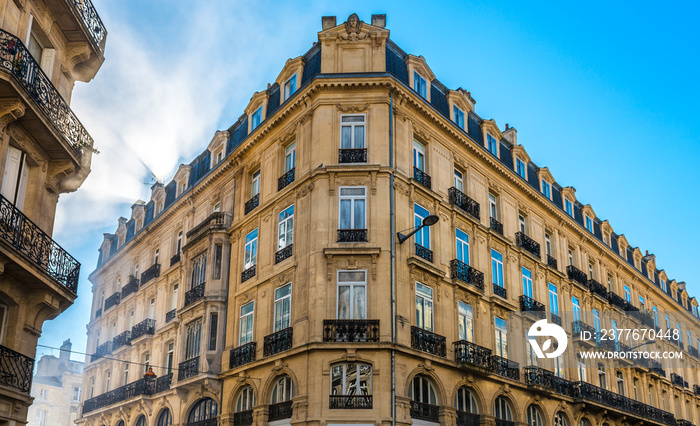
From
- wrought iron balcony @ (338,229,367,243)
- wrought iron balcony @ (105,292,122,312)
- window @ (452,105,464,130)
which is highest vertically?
window @ (452,105,464,130)

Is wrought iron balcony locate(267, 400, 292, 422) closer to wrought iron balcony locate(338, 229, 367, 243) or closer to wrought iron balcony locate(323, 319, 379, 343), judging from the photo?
wrought iron balcony locate(323, 319, 379, 343)

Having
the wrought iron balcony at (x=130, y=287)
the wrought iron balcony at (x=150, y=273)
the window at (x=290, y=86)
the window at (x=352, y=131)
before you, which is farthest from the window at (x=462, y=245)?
the wrought iron balcony at (x=130, y=287)

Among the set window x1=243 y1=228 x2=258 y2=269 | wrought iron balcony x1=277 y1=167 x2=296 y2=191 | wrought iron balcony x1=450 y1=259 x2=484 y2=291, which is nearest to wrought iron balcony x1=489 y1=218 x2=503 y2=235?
wrought iron balcony x1=450 y1=259 x2=484 y2=291

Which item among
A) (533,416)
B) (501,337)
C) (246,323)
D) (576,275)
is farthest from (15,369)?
(576,275)

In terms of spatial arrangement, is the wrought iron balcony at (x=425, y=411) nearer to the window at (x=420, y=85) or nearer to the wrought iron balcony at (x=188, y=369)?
the wrought iron balcony at (x=188, y=369)

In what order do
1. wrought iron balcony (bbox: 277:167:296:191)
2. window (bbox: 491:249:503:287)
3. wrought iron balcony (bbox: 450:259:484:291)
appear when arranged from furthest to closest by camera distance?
window (bbox: 491:249:503:287) → wrought iron balcony (bbox: 277:167:296:191) → wrought iron balcony (bbox: 450:259:484:291)

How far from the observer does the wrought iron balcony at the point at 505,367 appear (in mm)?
25592

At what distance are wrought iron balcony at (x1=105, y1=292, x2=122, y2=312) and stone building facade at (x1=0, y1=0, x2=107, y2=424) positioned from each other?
23895 mm

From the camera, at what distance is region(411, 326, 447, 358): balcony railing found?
2245 centimetres

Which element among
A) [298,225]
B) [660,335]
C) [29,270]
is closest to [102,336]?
[298,225]

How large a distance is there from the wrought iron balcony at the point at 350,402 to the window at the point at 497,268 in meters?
9.23

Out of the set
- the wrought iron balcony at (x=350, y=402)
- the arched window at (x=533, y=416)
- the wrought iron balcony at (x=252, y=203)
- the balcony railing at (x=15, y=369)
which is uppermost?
the wrought iron balcony at (x=252, y=203)

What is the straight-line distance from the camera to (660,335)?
4416cm

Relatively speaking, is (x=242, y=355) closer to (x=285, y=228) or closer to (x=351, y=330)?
(x=285, y=228)
